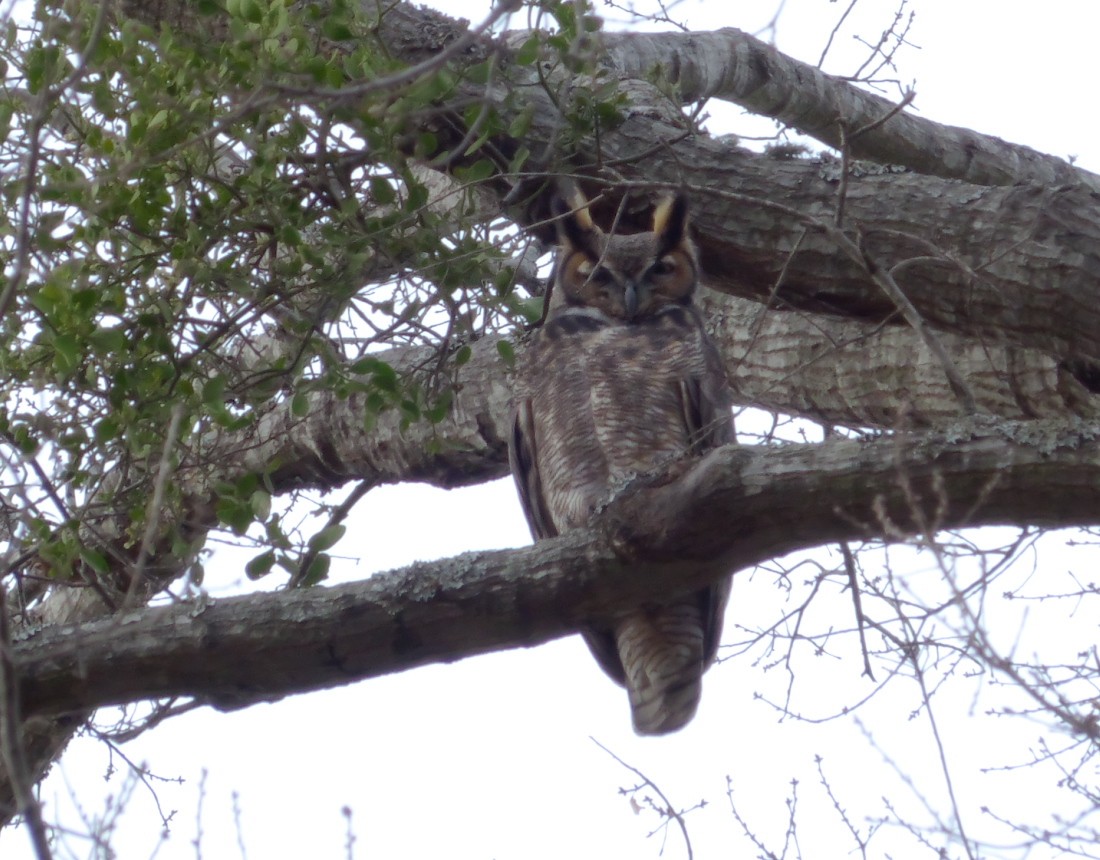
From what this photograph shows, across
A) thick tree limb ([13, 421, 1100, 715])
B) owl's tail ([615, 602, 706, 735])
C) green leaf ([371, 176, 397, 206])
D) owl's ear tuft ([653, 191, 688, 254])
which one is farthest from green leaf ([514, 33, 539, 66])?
owl's tail ([615, 602, 706, 735])

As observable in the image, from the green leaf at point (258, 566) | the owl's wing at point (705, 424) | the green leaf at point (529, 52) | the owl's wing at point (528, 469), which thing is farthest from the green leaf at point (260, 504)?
Answer: the owl's wing at point (528, 469)

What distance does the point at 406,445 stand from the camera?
4031mm

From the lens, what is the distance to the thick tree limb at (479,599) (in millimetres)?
1933

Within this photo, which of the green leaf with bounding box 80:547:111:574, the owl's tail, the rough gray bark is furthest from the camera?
the owl's tail

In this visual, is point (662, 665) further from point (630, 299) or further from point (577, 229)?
point (577, 229)

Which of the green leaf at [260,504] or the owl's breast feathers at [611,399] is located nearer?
the green leaf at [260,504]

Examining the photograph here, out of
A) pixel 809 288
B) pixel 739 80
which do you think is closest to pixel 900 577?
pixel 809 288

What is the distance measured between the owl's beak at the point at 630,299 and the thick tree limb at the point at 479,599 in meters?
1.51

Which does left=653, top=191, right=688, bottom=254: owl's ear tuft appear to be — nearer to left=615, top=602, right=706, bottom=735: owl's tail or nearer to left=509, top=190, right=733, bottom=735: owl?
left=509, top=190, right=733, bottom=735: owl

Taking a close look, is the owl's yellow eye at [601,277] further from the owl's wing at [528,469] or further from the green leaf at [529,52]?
the green leaf at [529,52]

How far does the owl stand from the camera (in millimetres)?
3197

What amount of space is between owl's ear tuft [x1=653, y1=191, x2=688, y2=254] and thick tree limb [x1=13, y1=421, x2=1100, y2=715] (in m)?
1.37

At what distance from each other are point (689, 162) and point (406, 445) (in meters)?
1.48

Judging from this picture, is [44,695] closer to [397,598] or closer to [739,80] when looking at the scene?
[397,598]
